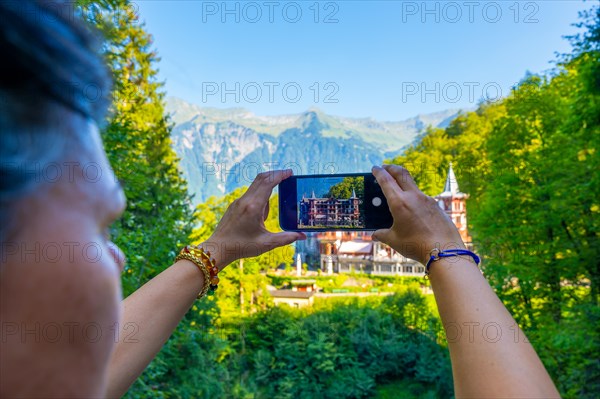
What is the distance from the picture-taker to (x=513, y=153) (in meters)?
11.0

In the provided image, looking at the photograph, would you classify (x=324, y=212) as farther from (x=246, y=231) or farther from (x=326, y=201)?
(x=246, y=231)

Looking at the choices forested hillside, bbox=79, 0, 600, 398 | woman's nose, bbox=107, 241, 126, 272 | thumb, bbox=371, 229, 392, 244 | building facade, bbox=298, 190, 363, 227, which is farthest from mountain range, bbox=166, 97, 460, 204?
woman's nose, bbox=107, 241, 126, 272

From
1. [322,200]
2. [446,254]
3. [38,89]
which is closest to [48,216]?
[38,89]

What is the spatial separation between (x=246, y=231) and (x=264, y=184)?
177mm

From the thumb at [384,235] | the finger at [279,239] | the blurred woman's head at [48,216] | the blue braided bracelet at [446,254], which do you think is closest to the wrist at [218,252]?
the finger at [279,239]

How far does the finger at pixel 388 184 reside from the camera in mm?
1136

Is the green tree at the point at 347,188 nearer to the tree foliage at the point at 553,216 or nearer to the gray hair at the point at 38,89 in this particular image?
the gray hair at the point at 38,89

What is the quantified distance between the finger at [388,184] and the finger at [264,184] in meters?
0.32

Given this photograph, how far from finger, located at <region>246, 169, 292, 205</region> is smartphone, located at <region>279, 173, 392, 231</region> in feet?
0.64

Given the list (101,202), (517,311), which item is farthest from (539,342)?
(101,202)

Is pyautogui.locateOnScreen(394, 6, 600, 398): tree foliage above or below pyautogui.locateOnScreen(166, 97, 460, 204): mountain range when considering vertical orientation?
below

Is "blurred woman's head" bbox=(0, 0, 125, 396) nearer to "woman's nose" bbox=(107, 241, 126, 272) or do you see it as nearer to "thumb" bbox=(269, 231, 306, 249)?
"woman's nose" bbox=(107, 241, 126, 272)

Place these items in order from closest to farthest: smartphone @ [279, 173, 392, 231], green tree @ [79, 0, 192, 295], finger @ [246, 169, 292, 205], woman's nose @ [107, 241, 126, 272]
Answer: woman's nose @ [107, 241, 126, 272]
finger @ [246, 169, 292, 205]
smartphone @ [279, 173, 392, 231]
green tree @ [79, 0, 192, 295]

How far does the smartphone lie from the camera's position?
159 centimetres
